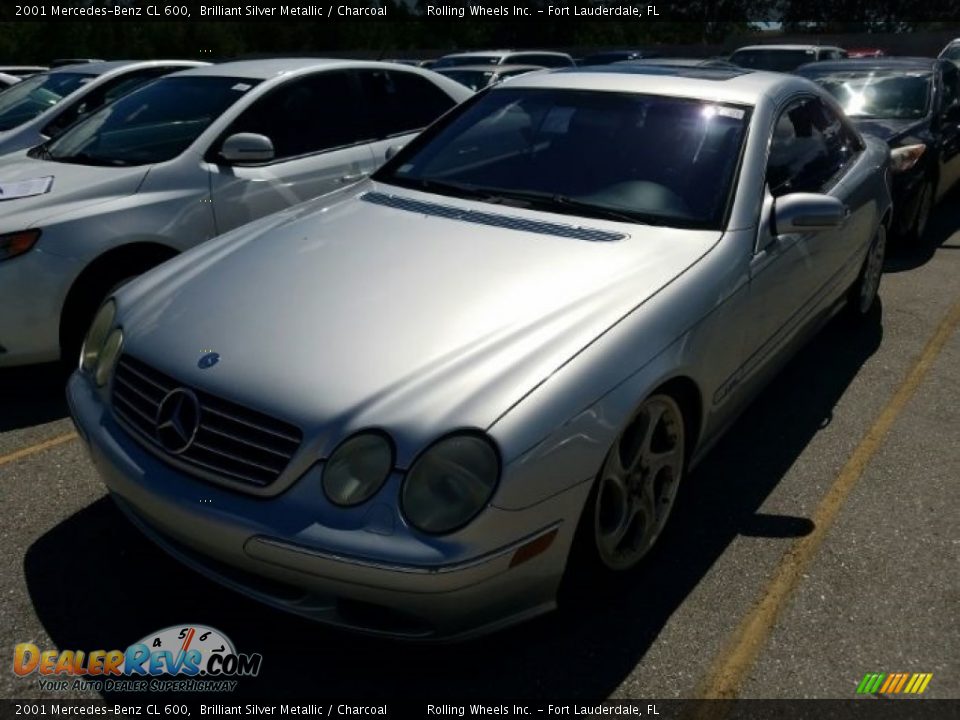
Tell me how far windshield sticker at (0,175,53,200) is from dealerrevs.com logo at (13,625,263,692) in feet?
8.45

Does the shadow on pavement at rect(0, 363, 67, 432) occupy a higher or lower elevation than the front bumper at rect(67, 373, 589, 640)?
lower

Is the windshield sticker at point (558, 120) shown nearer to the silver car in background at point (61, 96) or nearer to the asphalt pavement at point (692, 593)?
the asphalt pavement at point (692, 593)

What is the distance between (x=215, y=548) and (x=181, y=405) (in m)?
0.41

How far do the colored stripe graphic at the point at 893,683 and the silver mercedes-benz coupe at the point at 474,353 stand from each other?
0.74 m

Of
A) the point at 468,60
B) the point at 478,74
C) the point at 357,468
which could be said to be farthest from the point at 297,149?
the point at 468,60

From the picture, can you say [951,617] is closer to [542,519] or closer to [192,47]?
[542,519]

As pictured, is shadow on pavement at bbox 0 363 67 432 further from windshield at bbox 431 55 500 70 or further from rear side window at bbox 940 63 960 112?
windshield at bbox 431 55 500 70

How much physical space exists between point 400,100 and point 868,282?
121 inches

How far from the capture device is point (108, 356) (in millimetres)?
2867

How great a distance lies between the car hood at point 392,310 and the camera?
2340mm

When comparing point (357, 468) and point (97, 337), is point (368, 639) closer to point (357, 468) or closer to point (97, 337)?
point (357, 468)

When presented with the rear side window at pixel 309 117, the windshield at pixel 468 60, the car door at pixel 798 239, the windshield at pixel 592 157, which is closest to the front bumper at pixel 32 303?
the rear side window at pixel 309 117

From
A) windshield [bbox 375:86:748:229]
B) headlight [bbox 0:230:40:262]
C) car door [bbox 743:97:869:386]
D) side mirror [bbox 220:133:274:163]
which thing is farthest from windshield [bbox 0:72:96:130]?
car door [bbox 743:97:869:386]

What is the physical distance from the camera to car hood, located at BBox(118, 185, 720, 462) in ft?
7.68
